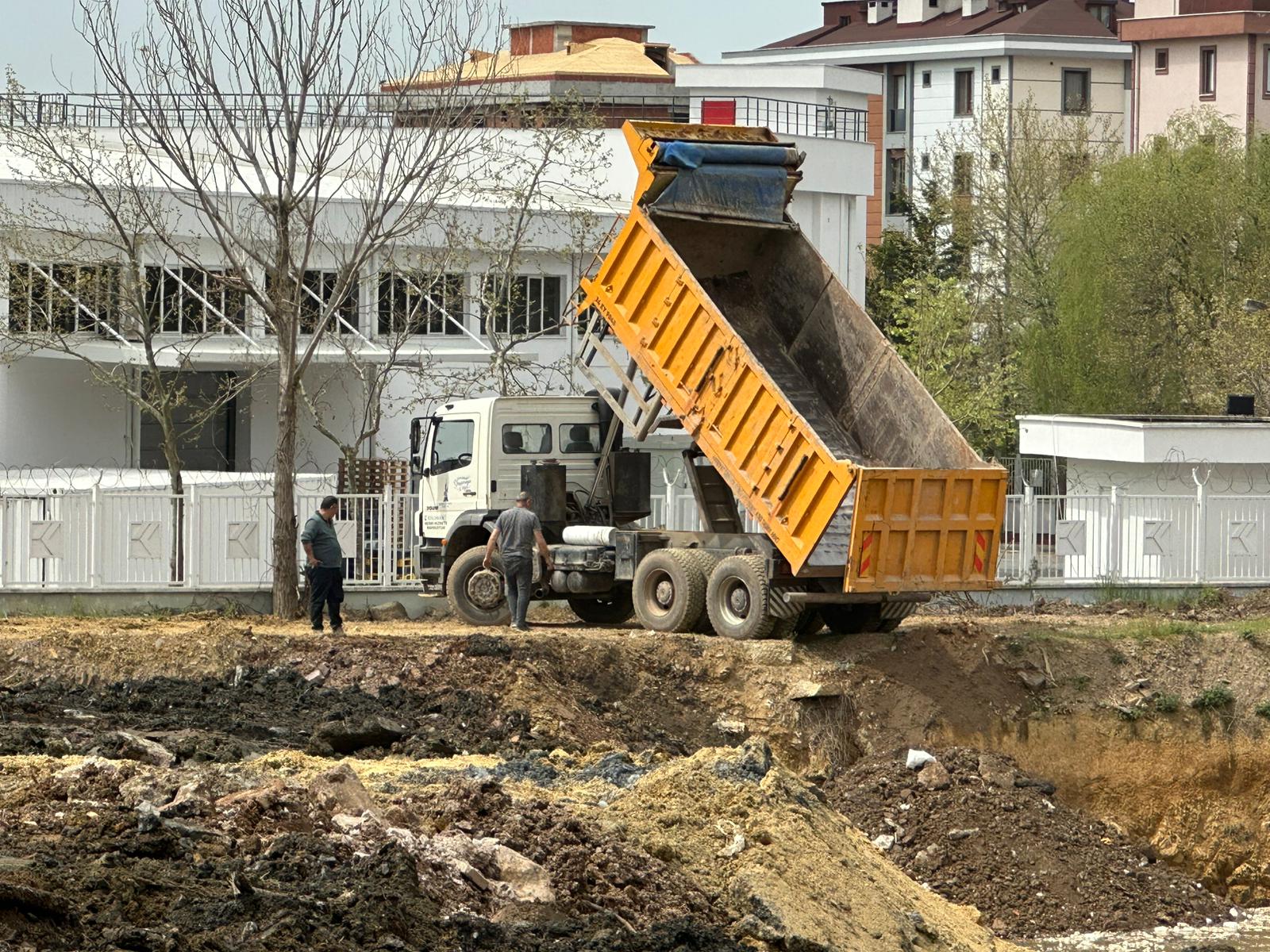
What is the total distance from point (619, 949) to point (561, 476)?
11.6m

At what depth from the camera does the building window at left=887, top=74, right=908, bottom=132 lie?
72.4 meters

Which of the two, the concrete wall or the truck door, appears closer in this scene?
the truck door

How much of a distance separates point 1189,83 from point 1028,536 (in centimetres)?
4552

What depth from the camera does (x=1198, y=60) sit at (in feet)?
216

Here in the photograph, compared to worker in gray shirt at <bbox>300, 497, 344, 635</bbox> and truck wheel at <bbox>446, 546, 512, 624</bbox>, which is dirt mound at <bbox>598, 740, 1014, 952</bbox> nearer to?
worker in gray shirt at <bbox>300, 497, 344, 635</bbox>

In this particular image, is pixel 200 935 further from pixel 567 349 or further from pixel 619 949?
pixel 567 349

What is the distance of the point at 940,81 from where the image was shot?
71500mm

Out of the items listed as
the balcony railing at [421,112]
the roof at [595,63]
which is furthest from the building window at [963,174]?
the roof at [595,63]

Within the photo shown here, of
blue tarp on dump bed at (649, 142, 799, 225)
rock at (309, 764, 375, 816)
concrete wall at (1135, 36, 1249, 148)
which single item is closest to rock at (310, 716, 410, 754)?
rock at (309, 764, 375, 816)

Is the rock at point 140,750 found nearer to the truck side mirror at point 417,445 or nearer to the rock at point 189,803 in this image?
the rock at point 189,803

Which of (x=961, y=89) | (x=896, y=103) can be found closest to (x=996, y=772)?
(x=961, y=89)

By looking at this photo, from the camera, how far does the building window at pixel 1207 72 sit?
2574 inches

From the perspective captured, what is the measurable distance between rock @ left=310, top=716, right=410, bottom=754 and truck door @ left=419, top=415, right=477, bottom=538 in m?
6.71

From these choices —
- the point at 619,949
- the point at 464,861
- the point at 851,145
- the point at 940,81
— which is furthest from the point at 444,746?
the point at 940,81
